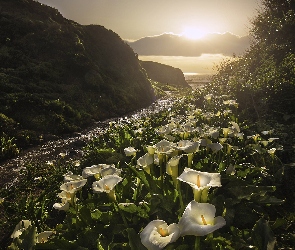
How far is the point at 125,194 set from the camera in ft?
13.6

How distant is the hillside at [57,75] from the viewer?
13570 mm

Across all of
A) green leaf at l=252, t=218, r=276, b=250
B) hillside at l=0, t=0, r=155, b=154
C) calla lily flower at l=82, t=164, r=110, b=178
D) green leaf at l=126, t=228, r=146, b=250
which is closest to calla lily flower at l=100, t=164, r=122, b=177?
calla lily flower at l=82, t=164, r=110, b=178

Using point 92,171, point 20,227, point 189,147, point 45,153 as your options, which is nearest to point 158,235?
point 189,147

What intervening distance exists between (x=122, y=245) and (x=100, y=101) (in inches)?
657

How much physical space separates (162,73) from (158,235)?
79.6m

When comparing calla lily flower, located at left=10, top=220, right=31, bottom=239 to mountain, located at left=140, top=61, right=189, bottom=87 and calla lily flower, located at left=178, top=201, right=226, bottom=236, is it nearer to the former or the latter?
calla lily flower, located at left=178, top=201, right=226, bottom=236

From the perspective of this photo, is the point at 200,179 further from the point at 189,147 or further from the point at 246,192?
the point at 246,192

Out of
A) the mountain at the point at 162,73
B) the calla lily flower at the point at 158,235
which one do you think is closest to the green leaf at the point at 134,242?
the calla lily flower at the point at 158,235

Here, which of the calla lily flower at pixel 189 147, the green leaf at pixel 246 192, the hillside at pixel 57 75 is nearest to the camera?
the calla lily flower at pixel 189 147

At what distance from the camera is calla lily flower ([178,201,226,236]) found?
2.07m

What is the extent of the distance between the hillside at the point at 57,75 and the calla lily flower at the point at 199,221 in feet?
34.1

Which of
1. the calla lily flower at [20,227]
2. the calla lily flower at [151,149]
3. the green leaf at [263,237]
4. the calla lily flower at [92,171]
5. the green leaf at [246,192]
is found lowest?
the calla lily flower at [20,227]

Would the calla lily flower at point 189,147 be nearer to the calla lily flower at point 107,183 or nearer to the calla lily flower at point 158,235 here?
the calla lily flower at point 107,183

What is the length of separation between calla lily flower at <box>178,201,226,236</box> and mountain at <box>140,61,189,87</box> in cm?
7206
